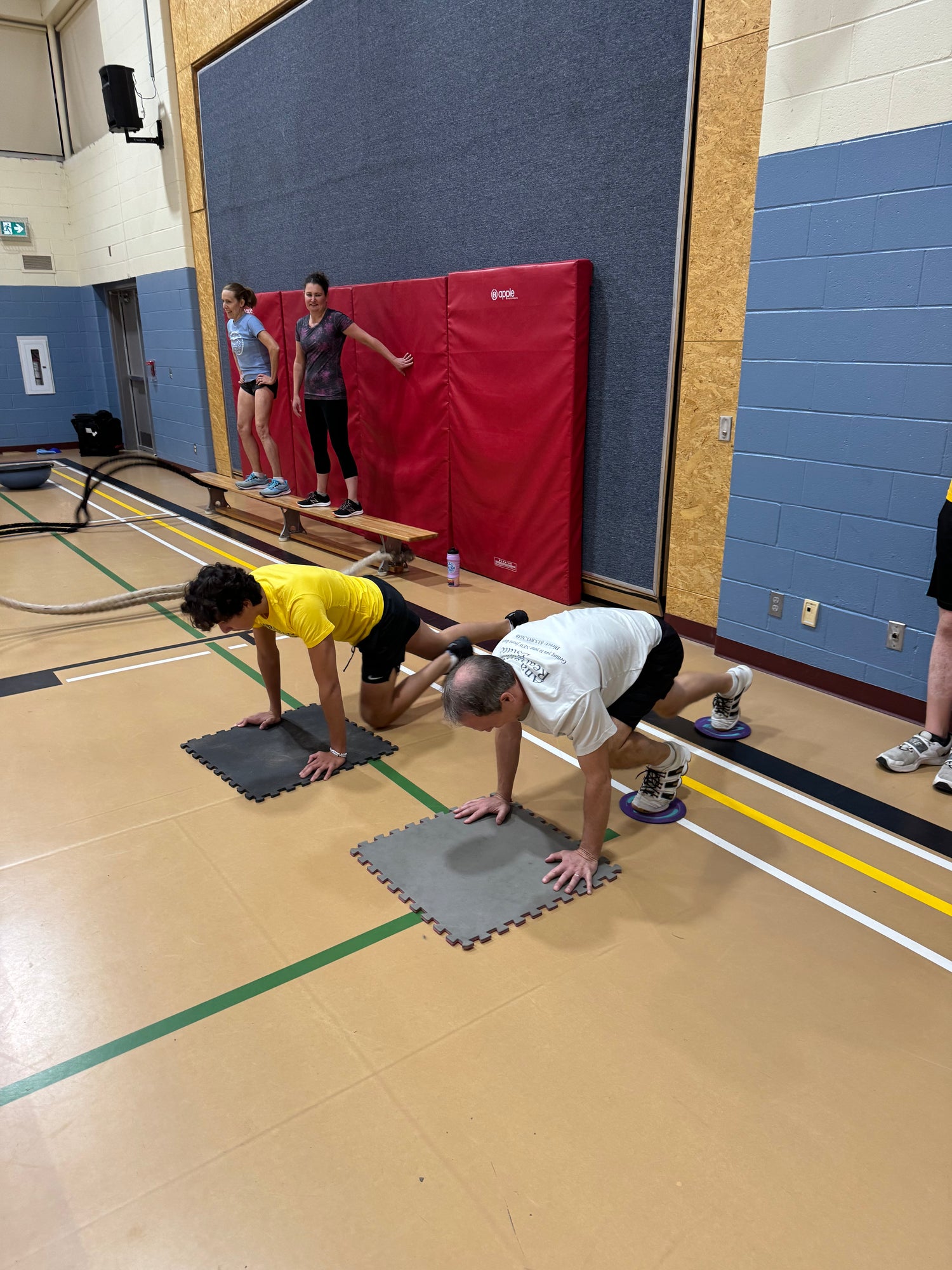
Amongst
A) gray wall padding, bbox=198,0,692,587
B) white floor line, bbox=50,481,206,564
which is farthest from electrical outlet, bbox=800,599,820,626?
white floor line, bbox=50,481,206,564

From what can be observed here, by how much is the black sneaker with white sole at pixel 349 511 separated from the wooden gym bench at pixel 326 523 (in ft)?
0.20

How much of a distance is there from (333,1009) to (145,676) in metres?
2.64

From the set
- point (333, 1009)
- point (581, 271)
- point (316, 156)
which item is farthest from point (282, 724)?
point (316, 156)

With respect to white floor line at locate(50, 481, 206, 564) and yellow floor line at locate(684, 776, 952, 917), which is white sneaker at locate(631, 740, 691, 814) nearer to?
yellow floor line at locate(684, 776, 952, 917)

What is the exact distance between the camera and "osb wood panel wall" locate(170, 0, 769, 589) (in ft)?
12.8

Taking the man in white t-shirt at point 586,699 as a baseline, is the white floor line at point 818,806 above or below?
below

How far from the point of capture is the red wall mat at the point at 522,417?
4984mm

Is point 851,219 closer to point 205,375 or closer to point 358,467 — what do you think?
point 358,467

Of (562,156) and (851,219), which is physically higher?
(562,156)

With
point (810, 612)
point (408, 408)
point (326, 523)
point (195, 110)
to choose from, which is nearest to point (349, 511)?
point (408, 408)

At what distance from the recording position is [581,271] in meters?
4.83

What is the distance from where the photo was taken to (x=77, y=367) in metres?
12.9

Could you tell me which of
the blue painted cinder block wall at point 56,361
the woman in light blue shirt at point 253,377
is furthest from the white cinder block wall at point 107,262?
the woman in light blue shirt at point 253,377

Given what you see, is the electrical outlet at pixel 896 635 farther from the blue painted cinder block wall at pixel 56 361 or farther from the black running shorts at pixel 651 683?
the blue painted cinder block wall at pixel 56 361
